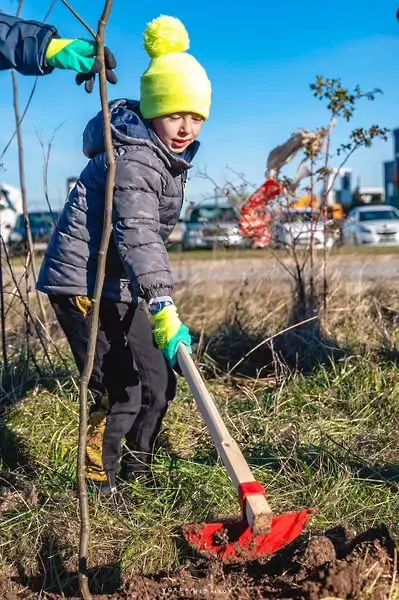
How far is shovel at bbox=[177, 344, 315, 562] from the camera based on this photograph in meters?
2.31

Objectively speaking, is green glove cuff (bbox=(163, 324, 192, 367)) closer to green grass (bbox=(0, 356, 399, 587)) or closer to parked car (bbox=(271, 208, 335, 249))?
green grass (bbox=(0, 356, 399, 587))

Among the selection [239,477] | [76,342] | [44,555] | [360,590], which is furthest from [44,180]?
[360,590]

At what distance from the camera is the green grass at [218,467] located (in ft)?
9.25

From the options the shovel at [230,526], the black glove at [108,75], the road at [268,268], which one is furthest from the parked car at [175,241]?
the shovel at [230,526]

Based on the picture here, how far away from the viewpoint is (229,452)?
2320 millimetres

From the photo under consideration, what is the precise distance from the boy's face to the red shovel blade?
134cm

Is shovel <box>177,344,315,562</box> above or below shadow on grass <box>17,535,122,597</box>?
above

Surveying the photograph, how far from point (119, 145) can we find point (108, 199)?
66 cm

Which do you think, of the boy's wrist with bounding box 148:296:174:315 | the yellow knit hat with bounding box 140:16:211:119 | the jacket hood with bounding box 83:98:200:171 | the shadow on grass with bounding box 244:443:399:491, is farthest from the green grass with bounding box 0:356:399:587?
the yellow knit hat with bounding box 140:16:211:119

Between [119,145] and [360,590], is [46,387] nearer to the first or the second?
[119,145]

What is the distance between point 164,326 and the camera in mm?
2646

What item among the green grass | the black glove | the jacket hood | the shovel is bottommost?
the green grass

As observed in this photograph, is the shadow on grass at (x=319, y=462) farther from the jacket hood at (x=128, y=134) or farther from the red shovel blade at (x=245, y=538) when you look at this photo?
the jacket hood at (x=128, y=134)

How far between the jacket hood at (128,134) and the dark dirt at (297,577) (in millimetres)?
1377
